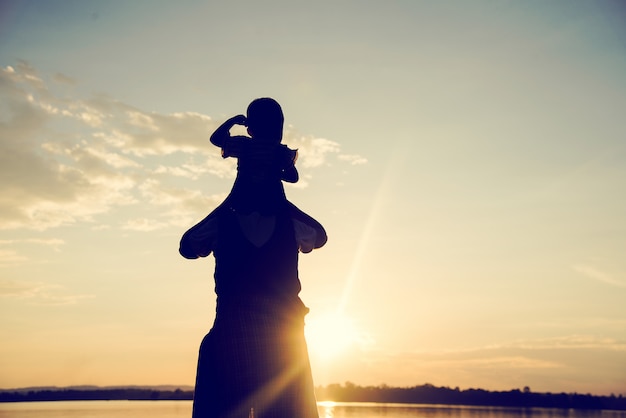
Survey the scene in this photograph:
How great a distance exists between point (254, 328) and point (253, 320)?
1.6 inches

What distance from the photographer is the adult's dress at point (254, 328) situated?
10.6 ft

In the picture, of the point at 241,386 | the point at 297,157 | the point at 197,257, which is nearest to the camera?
the point at 241,386

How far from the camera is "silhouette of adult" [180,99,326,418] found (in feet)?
10.6

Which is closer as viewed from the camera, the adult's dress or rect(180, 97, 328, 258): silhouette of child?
the adult's dress

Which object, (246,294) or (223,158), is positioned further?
(223,158)

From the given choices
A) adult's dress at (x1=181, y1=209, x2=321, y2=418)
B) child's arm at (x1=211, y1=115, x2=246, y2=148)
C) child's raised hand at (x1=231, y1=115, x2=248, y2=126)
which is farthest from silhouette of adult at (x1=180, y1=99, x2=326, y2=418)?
child's raised hand at (x1=231, y1=115, x2=248, y2=126)

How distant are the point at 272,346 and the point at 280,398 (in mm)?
265

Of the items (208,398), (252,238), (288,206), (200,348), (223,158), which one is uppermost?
(223,158)

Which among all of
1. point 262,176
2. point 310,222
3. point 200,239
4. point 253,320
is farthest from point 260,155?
point 253,320

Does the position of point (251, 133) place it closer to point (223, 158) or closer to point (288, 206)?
point (223, 158)

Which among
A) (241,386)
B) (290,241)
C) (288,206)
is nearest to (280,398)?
(241,386)

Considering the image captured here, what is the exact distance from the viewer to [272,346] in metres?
3.35

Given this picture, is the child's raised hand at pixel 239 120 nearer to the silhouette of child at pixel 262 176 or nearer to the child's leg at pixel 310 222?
the silhouette of child at pixel 262 176

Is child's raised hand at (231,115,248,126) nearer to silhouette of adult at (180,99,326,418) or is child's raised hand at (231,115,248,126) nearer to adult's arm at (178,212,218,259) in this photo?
silhouette of adult at (180,99,326,418)
